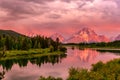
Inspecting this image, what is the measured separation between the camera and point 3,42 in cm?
19225

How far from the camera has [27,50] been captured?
198 meters

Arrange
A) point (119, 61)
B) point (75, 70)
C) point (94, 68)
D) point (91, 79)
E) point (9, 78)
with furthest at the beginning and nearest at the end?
point (9, 78) < point (119, 61) < point (94, 68) < point (75, 70) < point (91, 79)

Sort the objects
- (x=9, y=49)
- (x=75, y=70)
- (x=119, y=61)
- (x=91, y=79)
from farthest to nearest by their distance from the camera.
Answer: (x=9, y=49) < (x=119, y=61) < (x=75, y=70) < (x=91, y=79)

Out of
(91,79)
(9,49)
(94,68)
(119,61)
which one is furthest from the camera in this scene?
(9,49)

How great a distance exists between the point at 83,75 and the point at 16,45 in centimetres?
17194

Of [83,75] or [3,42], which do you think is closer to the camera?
[83,75]

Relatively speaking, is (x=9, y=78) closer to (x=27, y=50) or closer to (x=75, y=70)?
(x=75, y=70)

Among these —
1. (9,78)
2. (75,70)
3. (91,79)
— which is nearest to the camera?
(91,79)

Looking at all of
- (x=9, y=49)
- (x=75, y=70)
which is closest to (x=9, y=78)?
(x=75, y=70)

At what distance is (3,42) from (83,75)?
17004 cm

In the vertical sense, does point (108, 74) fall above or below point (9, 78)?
above

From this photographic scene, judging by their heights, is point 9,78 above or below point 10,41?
below

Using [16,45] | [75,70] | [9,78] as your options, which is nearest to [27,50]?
[16,45]

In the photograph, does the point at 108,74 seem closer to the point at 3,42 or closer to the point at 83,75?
the point at 83,75
